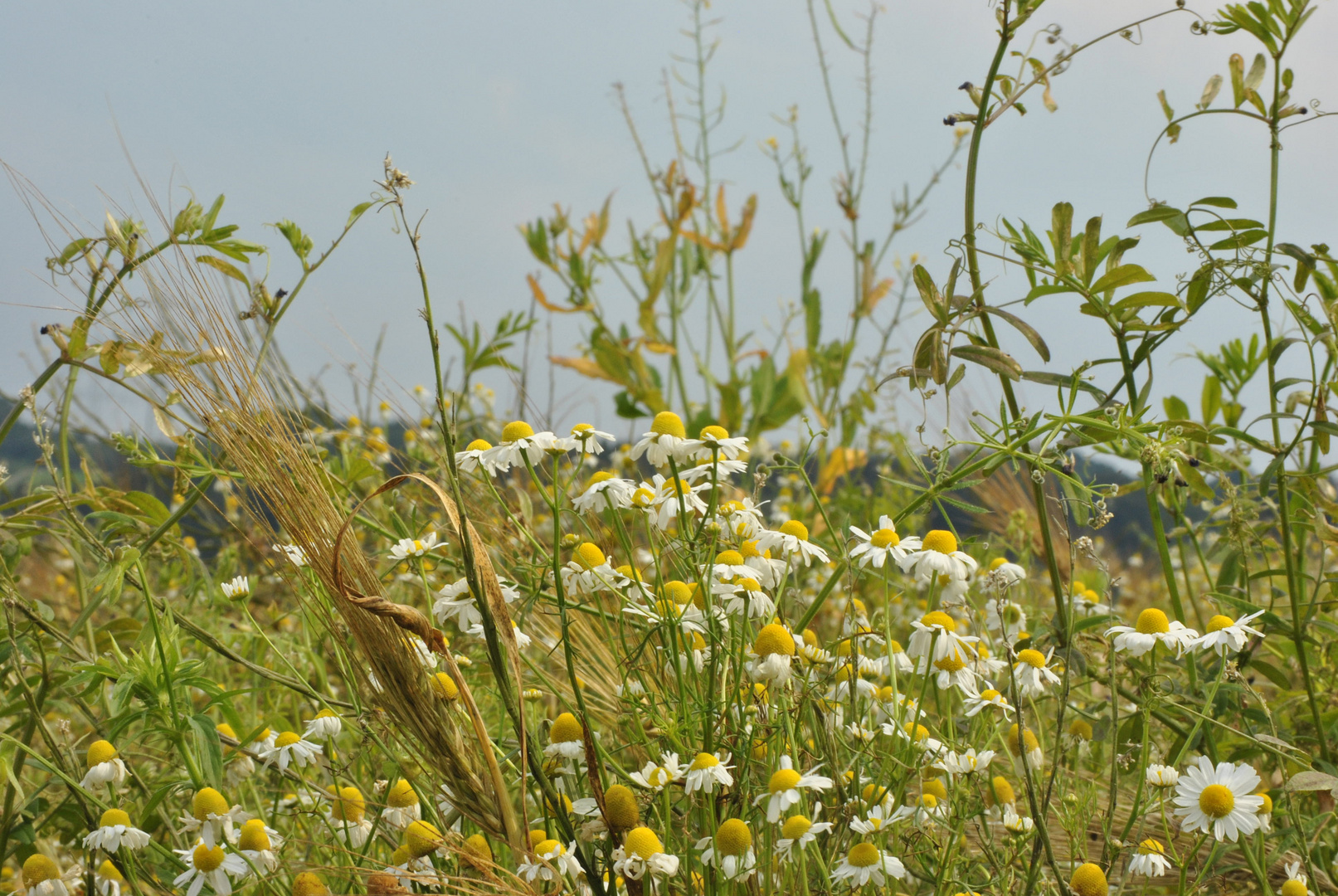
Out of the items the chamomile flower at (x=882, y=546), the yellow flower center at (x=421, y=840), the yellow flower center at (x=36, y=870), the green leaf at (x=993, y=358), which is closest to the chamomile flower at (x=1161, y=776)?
the chamomile flower at (x=882, y=546)

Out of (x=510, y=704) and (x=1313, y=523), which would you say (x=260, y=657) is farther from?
Answer: (x=1313, y=523)

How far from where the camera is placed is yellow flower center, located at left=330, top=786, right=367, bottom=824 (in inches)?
51.5

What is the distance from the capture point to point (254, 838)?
3.73ft

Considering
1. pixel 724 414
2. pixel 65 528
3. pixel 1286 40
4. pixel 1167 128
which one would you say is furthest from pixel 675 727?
pixel 724 414

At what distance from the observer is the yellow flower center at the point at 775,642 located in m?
1.06

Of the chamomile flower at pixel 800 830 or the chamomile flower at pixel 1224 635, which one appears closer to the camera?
the chamomile flower at pixel 800 830

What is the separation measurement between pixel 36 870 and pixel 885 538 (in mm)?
1167

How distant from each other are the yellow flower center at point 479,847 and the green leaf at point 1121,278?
1089 millimetres

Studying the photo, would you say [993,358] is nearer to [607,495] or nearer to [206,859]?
[607,495]

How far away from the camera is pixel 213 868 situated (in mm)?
1131

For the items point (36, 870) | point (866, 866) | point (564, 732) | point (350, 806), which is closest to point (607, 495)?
point (564, 732)

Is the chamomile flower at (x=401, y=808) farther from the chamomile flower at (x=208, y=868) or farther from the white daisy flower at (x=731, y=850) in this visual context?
the white daisy flower at (x=731, y=850)

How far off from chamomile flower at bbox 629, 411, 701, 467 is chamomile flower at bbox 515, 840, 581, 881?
0.43m

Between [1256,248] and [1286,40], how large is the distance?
1.03 feet
